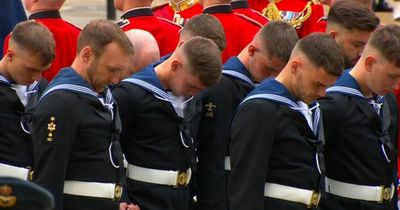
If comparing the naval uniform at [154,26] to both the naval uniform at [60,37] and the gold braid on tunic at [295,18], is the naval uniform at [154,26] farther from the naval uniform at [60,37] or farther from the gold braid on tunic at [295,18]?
the gold braid on tunic at [295,18]

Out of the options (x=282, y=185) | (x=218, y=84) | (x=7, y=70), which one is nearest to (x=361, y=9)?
(x=218, y=84)

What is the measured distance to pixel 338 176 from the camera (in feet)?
22.5

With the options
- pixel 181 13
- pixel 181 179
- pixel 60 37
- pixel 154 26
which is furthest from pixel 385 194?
pixel 181 13

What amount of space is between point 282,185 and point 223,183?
3.52 ft

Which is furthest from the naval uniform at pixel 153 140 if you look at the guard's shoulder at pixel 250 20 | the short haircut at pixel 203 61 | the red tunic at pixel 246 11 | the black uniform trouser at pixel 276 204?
the red tunic at pixel 246 11

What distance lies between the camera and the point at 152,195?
683cm

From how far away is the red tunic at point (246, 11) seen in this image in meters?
9.06

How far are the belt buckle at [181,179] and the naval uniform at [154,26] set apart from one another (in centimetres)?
154

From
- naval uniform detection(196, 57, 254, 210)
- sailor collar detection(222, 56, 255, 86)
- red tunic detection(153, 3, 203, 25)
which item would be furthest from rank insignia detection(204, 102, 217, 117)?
red tunic detection(153, 3, 203, 25)

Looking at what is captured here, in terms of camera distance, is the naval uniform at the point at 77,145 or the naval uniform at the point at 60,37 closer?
the naval uniform at the point at 77,145

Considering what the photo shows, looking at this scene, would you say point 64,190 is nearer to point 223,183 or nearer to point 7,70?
point 7,70

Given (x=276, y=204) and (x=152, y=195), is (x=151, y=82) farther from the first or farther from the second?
(x=276, y=204)

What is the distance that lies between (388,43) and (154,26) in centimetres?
205

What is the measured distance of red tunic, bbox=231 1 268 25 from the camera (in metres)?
9.06
